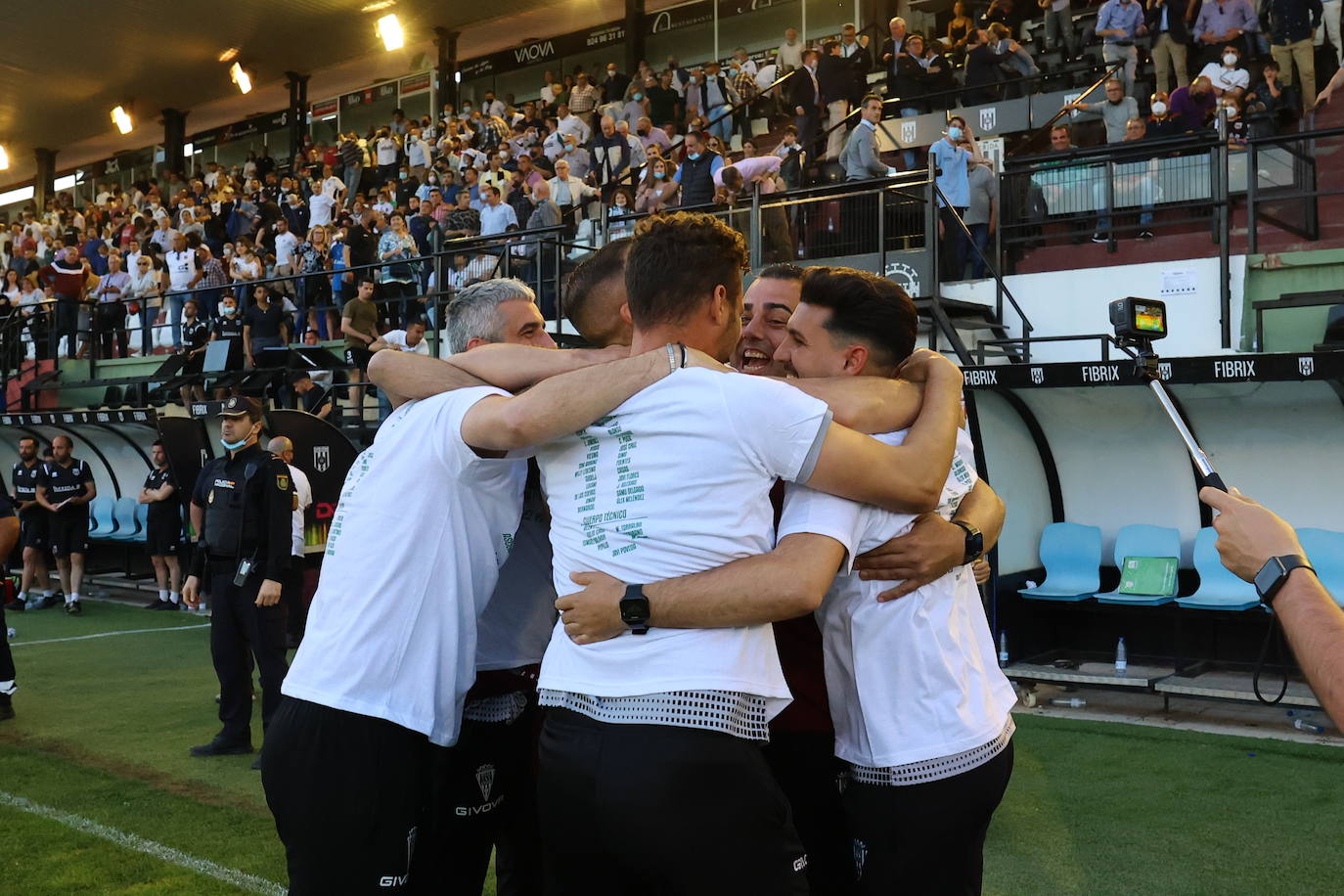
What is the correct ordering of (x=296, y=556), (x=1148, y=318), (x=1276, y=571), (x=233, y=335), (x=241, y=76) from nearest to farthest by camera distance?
1. (x=1276, y=571)
2. (x=1148, y=318)
3. (x=296, y=556)
4. (x=233, y=335)
5. (x=241, y=76)

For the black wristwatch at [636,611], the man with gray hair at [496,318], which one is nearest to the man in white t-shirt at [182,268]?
the man with gray hair at [496,318]

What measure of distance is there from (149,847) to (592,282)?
4.18m

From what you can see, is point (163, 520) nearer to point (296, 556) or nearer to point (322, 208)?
point (296, 556)

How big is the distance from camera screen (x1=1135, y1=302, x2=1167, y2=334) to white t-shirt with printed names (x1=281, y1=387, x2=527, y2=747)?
5.02ft

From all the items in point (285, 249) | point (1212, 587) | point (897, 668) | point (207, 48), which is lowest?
point (1212, 587)

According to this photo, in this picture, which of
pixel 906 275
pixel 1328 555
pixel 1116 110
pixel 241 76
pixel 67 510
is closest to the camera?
pixel 1328 555

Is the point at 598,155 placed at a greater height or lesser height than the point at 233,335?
greater

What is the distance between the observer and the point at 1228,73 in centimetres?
1345

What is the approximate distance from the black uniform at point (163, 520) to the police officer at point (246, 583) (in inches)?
310

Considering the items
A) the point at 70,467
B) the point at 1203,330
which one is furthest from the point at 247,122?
the point at 1203,330

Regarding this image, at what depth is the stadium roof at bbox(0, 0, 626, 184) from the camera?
24.8 m

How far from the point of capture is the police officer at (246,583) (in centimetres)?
746

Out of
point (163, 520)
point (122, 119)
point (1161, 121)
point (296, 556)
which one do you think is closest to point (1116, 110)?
point (1161, 121)

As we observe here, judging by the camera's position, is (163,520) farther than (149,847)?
Yes
